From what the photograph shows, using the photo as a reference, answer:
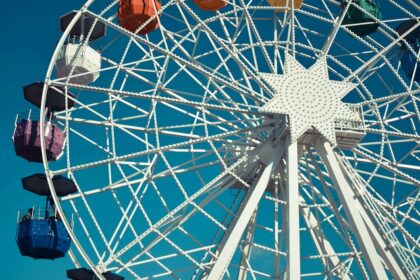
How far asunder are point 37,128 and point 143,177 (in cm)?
282

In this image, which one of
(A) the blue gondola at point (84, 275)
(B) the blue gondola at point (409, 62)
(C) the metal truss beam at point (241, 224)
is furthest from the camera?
(B) the blue gondola at point (409, 62)

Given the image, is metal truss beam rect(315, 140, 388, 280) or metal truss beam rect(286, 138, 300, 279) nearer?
metal truss beam rect(286, 138, 300, 279)

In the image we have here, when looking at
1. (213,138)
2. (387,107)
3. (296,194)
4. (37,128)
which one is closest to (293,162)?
(296,194)

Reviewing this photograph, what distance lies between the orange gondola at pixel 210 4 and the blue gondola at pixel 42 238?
6.61m

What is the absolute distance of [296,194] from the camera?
1733 centimetres

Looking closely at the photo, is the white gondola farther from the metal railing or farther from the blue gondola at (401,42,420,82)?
the blue gondola at (401,42,420,82)

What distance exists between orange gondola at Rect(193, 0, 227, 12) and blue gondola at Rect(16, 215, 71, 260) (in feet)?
21.7

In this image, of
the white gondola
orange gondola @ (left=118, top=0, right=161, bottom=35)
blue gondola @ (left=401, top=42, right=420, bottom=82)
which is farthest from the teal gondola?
the white gondola

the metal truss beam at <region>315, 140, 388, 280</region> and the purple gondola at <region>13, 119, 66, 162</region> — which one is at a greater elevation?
the purple gondola at <region>13, 119, 66, 162</region>

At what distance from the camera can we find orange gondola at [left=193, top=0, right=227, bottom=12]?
2152 centimetres

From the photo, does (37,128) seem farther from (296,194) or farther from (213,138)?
(296,194)

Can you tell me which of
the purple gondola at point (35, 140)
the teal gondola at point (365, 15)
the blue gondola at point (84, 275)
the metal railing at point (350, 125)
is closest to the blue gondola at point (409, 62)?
the teal gondola at point (365, 15)

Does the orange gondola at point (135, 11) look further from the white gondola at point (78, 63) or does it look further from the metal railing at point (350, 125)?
the metal railing at point (350, 125)

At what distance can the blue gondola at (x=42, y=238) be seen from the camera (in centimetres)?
1989
